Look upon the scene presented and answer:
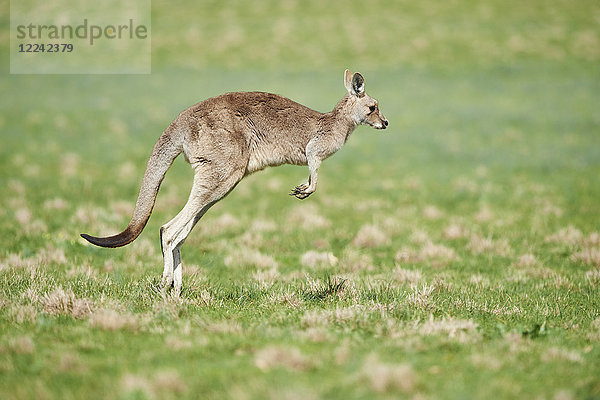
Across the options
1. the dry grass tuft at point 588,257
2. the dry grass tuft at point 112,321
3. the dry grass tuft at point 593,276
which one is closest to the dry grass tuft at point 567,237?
the dry grass tuft at point 588,257

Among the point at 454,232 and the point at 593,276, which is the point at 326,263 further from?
the point at 593,276

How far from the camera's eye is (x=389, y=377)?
436cm

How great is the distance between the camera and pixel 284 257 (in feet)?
33.2

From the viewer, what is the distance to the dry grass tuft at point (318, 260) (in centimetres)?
959

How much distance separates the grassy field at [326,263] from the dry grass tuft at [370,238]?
0.06m

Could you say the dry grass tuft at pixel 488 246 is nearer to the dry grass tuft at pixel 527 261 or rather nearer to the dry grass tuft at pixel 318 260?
the dry grass tuft at pixel 527 261

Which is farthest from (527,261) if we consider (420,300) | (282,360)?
(282,360)

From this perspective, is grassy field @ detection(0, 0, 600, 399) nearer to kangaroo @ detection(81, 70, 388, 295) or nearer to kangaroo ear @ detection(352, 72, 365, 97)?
kangaroo @ detection(81, 70, 388, 295)

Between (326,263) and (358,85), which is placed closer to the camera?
(358,85)

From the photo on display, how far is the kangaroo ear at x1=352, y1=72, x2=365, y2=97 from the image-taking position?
23.2ft

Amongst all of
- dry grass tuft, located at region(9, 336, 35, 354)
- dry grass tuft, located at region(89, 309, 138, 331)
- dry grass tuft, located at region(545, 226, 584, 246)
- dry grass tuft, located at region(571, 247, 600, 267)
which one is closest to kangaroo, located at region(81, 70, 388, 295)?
dry grass tuft, located at region(89, 309, 138, 331)

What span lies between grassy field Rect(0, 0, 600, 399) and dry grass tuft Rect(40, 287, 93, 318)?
2 centimetres

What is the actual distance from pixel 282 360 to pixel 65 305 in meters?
2.64

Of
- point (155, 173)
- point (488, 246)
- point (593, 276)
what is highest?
point (155, 173)
